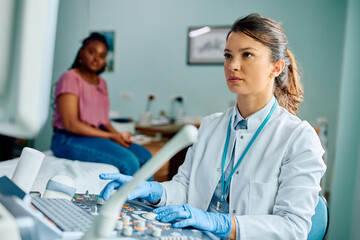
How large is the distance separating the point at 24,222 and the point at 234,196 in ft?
2.40

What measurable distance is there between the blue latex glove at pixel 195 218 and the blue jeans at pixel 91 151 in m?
1.17

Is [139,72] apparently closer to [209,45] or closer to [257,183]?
[209,45]

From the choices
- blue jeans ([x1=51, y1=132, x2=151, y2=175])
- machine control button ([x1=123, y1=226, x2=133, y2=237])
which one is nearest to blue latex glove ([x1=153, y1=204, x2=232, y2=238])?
machine control button ([x1=123, y1=226, x2=133, y2=237])

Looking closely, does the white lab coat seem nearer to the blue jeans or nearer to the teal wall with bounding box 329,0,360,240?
the blue jeans

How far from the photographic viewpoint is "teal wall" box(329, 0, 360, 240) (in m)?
2.11

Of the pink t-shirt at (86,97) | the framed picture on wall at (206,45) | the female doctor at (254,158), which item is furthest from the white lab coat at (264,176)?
the framed picture on wall at (206,45)

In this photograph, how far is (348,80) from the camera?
6.98 feet

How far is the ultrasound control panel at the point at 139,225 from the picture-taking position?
24.7 inches

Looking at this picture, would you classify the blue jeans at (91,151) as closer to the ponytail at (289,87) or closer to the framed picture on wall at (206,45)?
the ponytail at (289,87)

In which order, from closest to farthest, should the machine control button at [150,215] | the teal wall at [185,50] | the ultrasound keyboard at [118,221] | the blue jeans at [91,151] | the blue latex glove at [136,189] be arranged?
the ultrasound keyboard at [118,221], the machine control button at [150,215], the blue latex glove at [136,189], the blue jeans at [91,151], the teal wall at [185,50]

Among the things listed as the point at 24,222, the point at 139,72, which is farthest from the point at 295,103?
the point at 139,72

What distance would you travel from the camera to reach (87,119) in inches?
84.3

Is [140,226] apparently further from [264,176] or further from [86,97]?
[86,97]

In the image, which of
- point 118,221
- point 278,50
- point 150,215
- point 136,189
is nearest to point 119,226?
point 118,221
